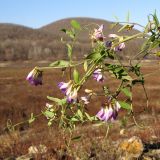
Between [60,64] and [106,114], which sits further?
[60,64]

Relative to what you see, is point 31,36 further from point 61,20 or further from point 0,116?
point 0,116

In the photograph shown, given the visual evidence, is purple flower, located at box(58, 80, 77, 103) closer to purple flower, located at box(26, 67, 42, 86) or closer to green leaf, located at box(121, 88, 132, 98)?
purple flower, located at box(26, 67, 42, 86)

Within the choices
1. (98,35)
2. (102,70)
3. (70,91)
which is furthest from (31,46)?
(70,91)

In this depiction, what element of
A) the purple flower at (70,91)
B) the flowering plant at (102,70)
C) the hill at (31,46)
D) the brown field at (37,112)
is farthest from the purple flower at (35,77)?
the hill at (31,46)

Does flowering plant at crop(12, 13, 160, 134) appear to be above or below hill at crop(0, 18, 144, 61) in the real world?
above

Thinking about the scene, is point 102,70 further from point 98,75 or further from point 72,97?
point 72,97

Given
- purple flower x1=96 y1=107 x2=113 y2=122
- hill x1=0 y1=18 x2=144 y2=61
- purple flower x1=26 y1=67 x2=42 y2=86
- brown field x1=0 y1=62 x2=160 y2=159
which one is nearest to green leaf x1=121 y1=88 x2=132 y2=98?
purple flower x1=96 y1=107 x2=113 y2=122

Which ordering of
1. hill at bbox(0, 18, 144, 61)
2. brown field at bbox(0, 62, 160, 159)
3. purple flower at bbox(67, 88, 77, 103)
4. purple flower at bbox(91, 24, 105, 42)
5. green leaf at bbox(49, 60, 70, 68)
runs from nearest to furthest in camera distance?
1. purple flower at bbox(67, 88, 77, 103)
2. green leaf at bbox(49, 60, 70, 68)
3. purple flower at bbox(91, 24, 105, 42)
4. brown field at bbox(0, 62, 160, 159)
5. hill at bbox(0, 18, 144, 61)

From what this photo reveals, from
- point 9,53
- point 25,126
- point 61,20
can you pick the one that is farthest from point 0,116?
point 61,20
